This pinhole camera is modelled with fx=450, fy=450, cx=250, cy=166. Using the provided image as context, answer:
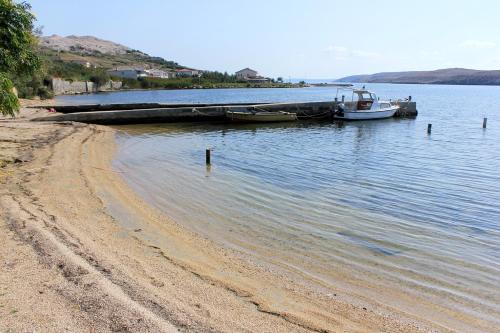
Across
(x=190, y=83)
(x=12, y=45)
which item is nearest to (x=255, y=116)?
(x=12, y=45)

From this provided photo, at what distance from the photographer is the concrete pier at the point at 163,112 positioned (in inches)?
1476

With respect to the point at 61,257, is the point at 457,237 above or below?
below

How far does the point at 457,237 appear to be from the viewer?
10.9 meters

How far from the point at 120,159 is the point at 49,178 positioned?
7.35 m

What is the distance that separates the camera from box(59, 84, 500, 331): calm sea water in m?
8.47

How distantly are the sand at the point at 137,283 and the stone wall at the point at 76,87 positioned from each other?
81.1 meters

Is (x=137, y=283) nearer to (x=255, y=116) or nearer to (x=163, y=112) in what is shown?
(x=163, y=112)

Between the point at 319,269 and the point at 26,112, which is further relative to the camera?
the point at 26,112

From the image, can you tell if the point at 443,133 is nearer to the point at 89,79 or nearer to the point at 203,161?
the point at 203,161

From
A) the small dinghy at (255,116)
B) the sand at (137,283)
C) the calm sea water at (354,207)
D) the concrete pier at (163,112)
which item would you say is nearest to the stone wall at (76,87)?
the concrete pier at (163,112)

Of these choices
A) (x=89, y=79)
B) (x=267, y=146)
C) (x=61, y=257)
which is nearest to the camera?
(x=61, y=257)

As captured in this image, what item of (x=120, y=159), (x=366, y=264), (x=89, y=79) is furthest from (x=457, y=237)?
(x=89, y=79)

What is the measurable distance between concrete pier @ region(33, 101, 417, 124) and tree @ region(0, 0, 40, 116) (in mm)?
21832

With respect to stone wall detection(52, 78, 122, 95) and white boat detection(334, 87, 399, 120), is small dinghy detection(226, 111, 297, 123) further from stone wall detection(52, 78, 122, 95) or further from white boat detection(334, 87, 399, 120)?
stone wall detection(52, 78, 122, 95)
